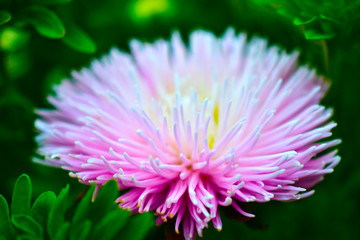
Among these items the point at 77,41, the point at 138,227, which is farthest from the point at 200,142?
the point at 77,41

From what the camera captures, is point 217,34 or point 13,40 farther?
point 217,34

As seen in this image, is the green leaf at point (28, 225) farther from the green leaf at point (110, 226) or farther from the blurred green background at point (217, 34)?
the blurred green background at point (217, 34)

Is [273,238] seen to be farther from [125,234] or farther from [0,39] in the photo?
[0,39]

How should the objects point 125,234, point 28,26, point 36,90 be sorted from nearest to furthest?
1. point 125,234
2. point 28,26
3. point 36,90

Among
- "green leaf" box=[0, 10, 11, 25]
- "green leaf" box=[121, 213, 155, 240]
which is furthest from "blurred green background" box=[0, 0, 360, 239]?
"green leaf" box=[121, 213, 155, 240]

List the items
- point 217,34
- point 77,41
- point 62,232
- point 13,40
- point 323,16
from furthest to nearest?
point 217,34 → point 13,40 → point 77,41 → point 323,16 → point 62,232

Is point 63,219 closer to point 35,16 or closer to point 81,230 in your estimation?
point 81,230

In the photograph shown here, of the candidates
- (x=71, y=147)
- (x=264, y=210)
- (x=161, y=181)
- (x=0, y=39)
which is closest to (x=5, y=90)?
(x=0, y=39)
